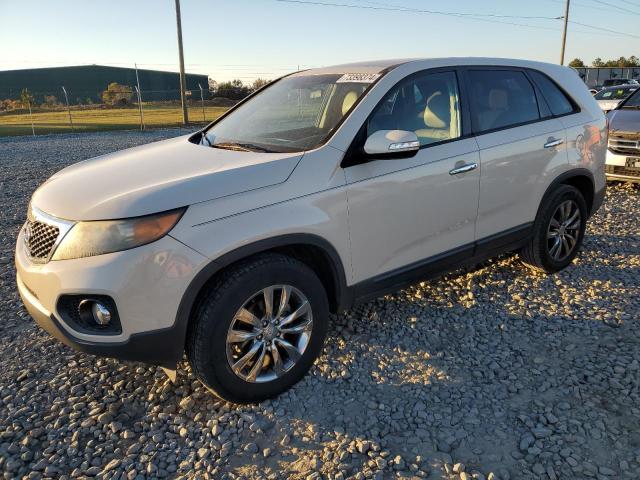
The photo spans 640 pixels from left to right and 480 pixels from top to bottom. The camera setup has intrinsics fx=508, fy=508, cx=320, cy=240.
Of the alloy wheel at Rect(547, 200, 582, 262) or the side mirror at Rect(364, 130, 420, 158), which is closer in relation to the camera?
the side mirror at Rect(364, 130, 420, 158)

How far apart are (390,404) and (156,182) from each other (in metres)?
1.73

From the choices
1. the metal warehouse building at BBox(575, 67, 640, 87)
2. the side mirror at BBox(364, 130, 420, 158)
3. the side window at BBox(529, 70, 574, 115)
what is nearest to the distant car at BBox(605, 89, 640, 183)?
the side window at BBox(529, 70, 574, 115)

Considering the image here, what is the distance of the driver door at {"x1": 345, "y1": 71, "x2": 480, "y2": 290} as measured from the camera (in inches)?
118

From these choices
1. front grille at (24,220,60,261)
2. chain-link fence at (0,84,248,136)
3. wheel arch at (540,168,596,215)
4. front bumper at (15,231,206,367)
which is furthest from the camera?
chain-link fence at (0,84,248,136)

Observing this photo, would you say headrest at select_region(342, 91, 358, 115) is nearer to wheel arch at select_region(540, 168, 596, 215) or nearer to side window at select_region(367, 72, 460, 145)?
side window at select_region(367, 72, 460, 145)

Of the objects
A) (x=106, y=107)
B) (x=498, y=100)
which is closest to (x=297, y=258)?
(x=498, y=100)

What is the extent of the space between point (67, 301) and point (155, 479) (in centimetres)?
93

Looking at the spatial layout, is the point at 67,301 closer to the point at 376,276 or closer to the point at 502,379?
the point at 376,276

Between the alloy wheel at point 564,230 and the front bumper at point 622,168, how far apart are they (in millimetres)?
3349

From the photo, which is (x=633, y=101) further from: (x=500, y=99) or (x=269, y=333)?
(x=269, y=333)

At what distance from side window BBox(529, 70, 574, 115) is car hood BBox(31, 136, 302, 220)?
98.2 inches

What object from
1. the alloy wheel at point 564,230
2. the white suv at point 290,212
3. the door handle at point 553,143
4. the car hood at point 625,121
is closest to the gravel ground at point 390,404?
the white suv at point 290,212

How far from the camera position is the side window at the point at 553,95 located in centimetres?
Result: 419

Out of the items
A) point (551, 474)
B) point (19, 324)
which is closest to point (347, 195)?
point (551, 474)
